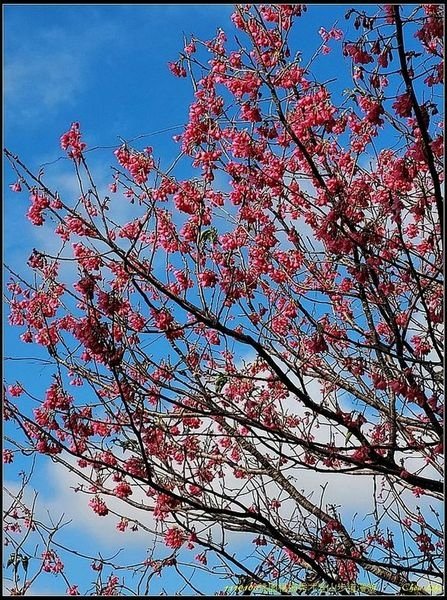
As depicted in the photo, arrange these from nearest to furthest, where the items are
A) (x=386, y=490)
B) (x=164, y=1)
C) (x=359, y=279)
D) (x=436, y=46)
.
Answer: (x=164, y=1) < (x=436, y=46) < (x=359, y=279) < (x=386, y=490)

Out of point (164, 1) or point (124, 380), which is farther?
point (124, 380)

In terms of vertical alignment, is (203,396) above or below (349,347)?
below

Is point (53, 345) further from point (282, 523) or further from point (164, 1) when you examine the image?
point (164, 1)

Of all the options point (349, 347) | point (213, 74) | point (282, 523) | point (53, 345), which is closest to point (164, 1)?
point (213, 74)

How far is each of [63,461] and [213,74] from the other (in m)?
2.83

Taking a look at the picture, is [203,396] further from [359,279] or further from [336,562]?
[336,562]

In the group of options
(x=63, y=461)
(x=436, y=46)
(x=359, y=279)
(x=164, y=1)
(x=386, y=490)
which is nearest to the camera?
(x=164, y=1)

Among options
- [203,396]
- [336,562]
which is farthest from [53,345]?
[336,562]

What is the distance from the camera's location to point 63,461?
5777mm

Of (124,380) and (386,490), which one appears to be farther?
(386,490)

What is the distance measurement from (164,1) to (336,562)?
4085 millimetres

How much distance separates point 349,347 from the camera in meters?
6.03

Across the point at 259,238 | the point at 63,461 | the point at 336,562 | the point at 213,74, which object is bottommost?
the point at 336,562

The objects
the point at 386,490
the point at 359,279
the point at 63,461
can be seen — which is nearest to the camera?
the point at 359,279
